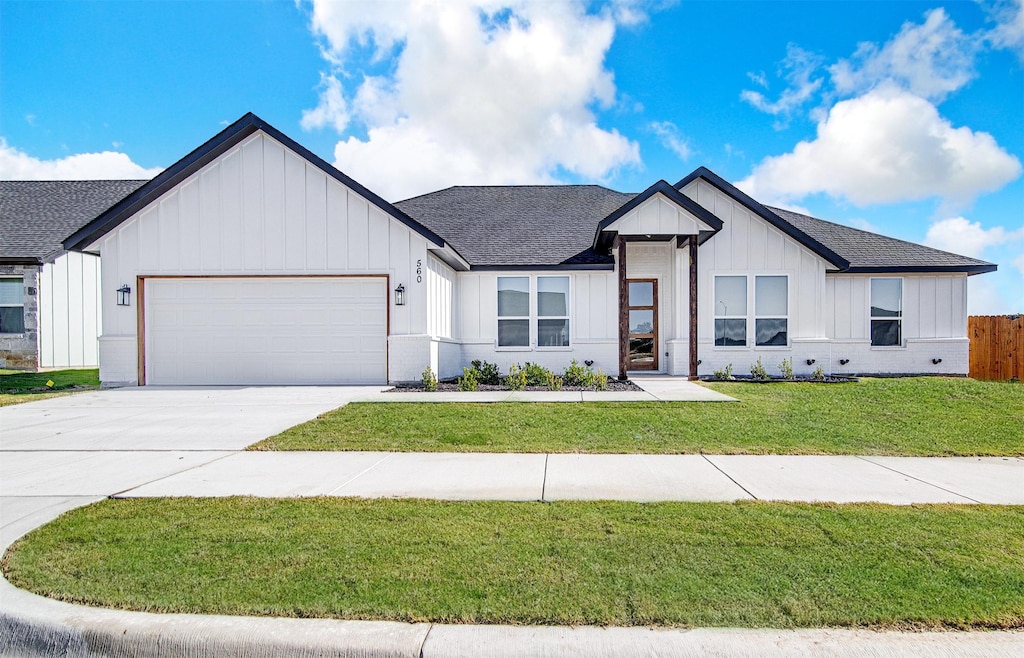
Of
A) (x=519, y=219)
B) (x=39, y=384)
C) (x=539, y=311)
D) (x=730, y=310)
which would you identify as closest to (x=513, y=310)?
(x=539, y=311)

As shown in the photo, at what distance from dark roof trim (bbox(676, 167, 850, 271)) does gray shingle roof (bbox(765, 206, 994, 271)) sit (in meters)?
0.35

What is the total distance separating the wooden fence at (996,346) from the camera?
16406mm

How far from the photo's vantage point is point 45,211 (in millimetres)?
20734

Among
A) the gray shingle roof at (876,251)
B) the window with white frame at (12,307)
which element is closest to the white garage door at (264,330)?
the window with white frame at (12,307)

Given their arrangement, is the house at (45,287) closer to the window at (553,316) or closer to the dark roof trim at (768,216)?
the window at (553,316)

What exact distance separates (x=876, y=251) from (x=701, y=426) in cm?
1216

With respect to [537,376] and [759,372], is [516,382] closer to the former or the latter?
[537,376]

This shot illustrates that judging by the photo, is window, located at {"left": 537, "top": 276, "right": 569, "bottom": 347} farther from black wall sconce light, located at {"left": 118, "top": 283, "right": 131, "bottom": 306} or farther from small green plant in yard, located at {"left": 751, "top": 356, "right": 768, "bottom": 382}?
black wall sconce light, located at {"left": 118, "top": 283, "right": 131, "bottom": 306}

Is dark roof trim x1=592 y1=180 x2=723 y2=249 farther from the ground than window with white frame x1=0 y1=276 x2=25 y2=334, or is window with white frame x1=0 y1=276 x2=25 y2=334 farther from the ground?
dark roof trim x1=592 y1=180 x2=723 y2=249

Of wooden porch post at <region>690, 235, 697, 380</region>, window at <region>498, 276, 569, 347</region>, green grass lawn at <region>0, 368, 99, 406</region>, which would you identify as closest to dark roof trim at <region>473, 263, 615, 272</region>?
window at <region>498, 276, 569, 347</region>

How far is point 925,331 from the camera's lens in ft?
53.1

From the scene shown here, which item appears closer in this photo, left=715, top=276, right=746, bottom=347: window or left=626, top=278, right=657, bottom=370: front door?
left=715, top=276, right=746, bottom=347: window

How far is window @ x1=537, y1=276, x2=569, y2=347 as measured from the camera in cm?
1582

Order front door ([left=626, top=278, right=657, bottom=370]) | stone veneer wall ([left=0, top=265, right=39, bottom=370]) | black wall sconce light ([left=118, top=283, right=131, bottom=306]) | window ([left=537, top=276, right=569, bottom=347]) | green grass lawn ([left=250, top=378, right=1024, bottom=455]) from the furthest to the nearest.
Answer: stone veneer wall ([left=0, top=265, right=39, bottom=370]), front door ([left=626, top=278, right=657, bottom=370]), window ([left=537, top=276, right=569, bottom=347]), black wall sconce light ([left=118, top=283, right=131, bottom=306]), green grass lawn ([left=250, top=378, right=1024, bottom=455])
